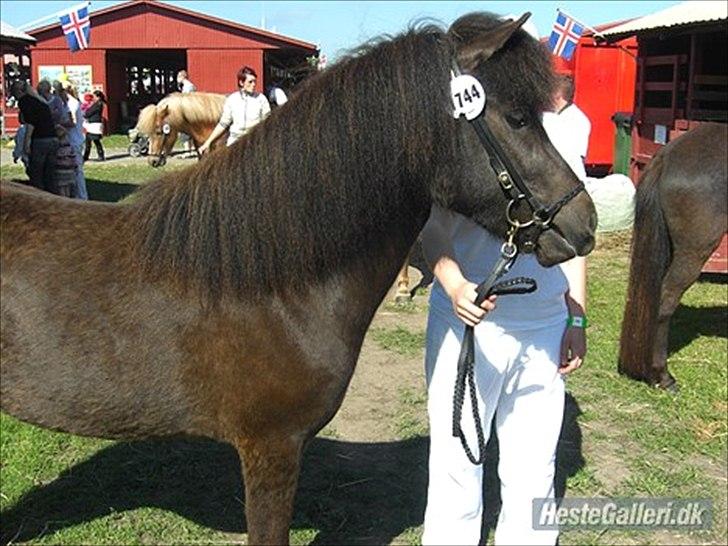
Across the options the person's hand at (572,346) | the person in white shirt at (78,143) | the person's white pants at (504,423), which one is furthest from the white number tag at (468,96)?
the person in white shirt at (78,143)

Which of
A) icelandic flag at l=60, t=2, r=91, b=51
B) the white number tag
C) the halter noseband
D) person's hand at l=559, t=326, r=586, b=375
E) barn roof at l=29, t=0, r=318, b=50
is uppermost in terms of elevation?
barn roof at l=29, t=0, r=318, b=50

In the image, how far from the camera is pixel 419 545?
124 inches

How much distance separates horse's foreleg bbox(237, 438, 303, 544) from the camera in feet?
7.73

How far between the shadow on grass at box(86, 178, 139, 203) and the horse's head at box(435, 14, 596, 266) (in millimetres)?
11310

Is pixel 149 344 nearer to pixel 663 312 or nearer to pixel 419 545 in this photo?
pixel 419 545

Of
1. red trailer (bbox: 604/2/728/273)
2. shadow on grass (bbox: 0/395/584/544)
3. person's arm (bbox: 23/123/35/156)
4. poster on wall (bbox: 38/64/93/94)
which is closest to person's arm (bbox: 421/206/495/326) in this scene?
shadow on grass (bbox: 0/395/584/544)

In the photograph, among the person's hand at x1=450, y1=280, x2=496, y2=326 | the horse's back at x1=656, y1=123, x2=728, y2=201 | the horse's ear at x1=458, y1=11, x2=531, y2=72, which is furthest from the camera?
the horse's back at x1=656, y1=123, x2=728, y2=201

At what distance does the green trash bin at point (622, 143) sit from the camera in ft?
41.6

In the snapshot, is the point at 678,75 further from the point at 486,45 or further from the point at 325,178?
the point at 325,178

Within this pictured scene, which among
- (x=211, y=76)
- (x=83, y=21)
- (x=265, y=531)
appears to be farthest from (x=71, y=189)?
(x=211, y=76)

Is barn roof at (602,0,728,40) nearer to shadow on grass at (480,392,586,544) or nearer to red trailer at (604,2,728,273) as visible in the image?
red trailer at (604,2,728,273)

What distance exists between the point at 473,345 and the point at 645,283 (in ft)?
10.1

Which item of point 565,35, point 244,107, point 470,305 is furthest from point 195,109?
point 470,305

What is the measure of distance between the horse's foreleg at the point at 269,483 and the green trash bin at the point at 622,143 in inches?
Result: 450
